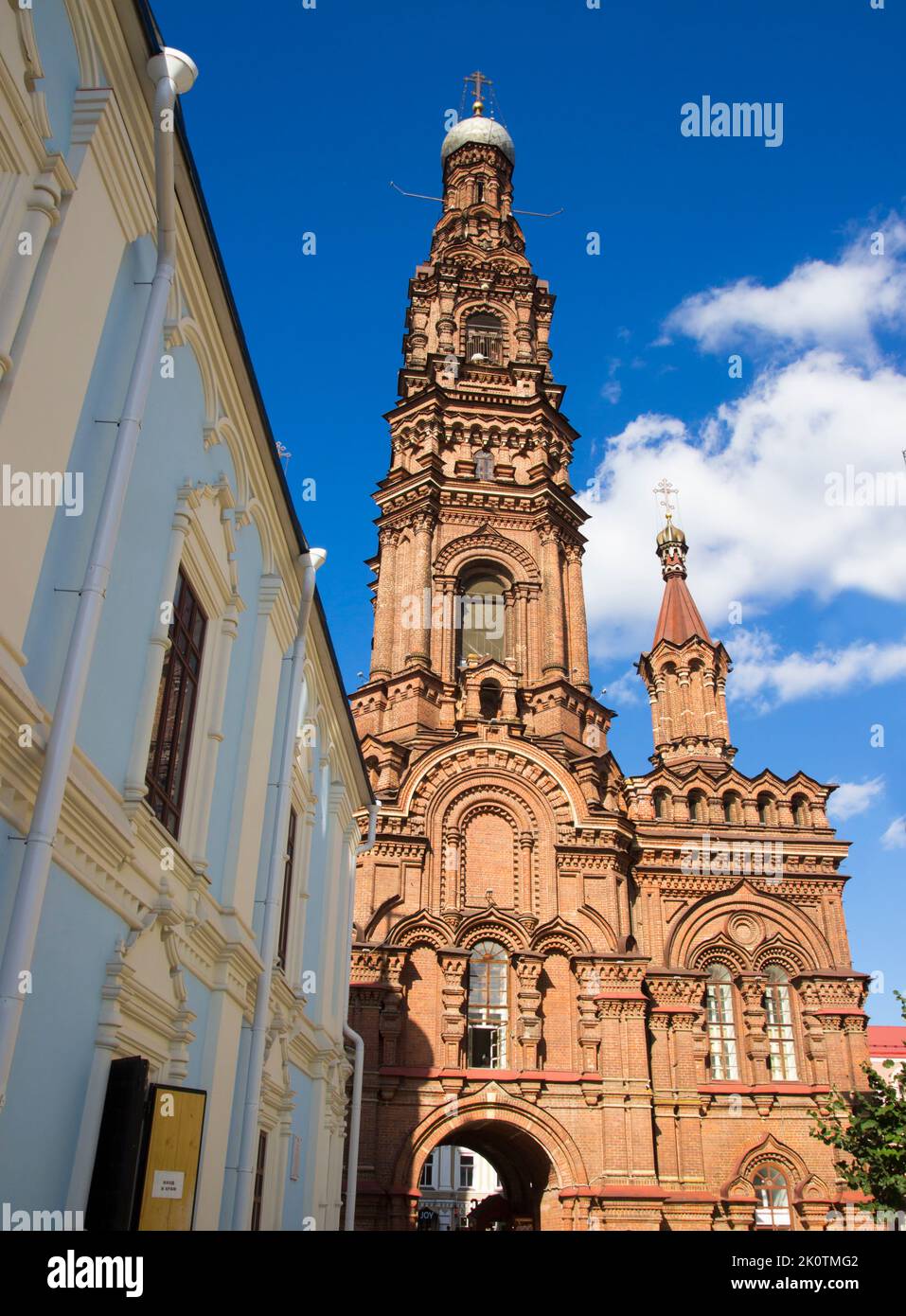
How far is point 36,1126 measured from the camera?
234 inches

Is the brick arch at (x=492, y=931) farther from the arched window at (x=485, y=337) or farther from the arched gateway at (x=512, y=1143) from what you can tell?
the arched window at (x=485, y=337)

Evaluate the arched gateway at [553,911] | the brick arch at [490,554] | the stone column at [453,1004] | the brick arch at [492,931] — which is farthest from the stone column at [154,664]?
the brick arch at [490,554]

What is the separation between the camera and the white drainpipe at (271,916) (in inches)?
373

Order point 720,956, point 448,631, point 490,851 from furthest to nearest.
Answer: point 448,631
point 720,956
point 490,851

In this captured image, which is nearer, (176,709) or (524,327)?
(176,709)

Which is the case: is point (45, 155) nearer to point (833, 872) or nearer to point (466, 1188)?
point (833, 872)

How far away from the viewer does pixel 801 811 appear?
96.6 ft

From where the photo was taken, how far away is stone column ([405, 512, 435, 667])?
29719mm

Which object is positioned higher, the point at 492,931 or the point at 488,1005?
the point at 492,931

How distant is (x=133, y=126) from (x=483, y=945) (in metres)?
20.8

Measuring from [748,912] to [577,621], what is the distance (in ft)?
31.3

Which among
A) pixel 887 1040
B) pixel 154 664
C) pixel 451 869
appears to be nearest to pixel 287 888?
pixel 154 664

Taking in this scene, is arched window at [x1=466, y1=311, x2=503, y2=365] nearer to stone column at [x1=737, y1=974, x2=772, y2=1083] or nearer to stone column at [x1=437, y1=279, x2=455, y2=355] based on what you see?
stone column at [x1=437, y1=279, x2=455, y2=355]

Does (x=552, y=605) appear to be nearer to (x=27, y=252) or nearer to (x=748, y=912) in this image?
(x=748, y=912)
